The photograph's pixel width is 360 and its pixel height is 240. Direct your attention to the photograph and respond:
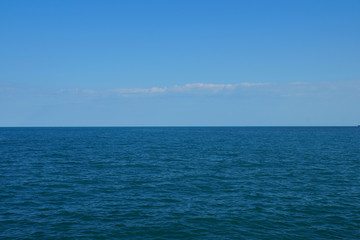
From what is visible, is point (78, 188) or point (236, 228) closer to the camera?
point (236, 228)

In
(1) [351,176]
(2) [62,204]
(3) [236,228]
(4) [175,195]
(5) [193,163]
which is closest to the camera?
(3) [236,228]

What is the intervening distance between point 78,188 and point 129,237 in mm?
16862

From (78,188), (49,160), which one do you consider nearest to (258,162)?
(78,188)

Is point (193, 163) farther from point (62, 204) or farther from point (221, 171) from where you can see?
point (62, 204)

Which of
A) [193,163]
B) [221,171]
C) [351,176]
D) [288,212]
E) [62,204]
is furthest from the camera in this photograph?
[193,163]

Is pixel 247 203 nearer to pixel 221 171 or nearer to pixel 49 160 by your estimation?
pixel 221 171

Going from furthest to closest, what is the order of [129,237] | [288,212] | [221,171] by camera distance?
[221,171], [288,212], [129,237]

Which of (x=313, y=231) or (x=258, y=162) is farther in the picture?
(x=258, y=162)

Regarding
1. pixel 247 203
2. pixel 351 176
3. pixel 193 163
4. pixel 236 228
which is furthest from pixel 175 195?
pixel 351 176

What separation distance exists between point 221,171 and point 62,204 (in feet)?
85.5

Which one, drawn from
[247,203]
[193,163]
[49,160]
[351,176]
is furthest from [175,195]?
[49,160]

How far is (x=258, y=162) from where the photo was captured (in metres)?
56.3

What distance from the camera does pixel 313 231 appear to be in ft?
74.3

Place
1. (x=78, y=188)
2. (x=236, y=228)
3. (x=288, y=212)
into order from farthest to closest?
1. (x=78, y=188)
2. (x=288, y=212)
3. (x=236, y=228)
